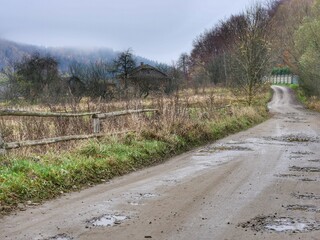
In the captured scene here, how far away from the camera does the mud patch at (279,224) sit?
6.01m

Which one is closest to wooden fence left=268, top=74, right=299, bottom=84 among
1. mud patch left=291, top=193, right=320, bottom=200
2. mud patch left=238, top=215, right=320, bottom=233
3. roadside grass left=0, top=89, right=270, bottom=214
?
roadside grass left=0, top=89, right=270, bottom=214

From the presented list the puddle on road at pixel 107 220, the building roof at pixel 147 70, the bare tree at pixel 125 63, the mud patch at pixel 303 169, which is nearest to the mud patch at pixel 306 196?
the mud patch at pixel 303 169

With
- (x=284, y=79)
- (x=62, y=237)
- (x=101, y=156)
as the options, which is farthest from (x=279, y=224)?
(x=284, y=79)

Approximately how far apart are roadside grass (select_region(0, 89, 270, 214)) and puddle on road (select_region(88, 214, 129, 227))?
1.51m

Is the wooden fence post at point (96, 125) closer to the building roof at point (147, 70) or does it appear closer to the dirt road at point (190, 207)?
the dirt road at point (190, 207)

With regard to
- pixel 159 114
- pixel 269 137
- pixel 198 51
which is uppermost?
pixel 198 51

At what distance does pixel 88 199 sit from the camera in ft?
25.5

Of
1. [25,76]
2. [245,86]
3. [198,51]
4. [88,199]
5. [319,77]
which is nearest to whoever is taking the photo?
[88,199]

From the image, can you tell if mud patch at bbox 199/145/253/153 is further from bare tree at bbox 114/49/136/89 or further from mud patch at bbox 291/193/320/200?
bare tree at bbox 114/49/136/89

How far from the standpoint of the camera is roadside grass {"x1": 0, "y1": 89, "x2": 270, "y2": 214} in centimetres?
786

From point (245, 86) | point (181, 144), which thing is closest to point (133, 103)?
point (181, 144)

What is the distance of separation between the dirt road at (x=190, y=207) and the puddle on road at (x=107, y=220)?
1 cm

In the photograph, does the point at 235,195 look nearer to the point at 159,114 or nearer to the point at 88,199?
the point at 88,199

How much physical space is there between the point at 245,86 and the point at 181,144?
81.2 feet
